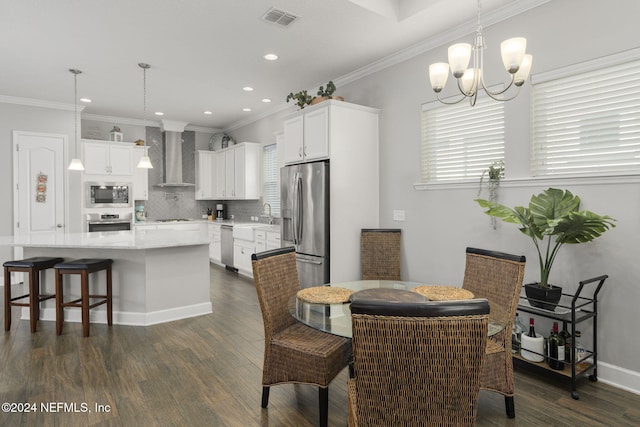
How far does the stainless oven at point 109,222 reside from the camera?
6.44 meters

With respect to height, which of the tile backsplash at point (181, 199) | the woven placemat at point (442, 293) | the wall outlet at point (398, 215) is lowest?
the woven placemat at point (442, 293)

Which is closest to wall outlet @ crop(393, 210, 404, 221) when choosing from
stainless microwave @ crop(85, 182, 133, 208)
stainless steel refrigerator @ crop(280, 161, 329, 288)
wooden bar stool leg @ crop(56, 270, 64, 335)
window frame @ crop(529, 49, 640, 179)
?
stainless steel refrigerator @ crop(280, 161, 329, 288)

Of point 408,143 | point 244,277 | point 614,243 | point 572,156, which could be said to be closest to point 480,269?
point 614,243

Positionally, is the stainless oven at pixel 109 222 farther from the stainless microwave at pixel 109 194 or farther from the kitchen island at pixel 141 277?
the kitchen island at pixel 141 277

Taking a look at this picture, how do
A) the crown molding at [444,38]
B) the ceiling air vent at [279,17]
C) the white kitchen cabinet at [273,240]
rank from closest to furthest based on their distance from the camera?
the crown molding at [444,38] → the ceiling air vent at [279,17] → the white kitchen cabinet at [273,240]

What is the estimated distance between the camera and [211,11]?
321 centimetres

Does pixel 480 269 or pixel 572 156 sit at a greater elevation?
pixel 572 156

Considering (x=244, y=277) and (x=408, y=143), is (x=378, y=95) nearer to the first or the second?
(x=408, y=143)

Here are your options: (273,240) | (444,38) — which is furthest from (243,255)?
(444,38)

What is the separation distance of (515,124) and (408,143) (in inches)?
46.1

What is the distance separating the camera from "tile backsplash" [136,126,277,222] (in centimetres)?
764

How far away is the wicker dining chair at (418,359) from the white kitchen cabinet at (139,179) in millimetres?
6802

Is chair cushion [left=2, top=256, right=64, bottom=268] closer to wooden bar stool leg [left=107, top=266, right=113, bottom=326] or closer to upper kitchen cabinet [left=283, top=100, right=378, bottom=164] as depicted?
wooden bar stool leg [left=107, top=266, right=113, bottom=326]

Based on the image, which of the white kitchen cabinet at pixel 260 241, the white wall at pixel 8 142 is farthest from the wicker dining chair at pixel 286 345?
the white wall at pixel 8 142
